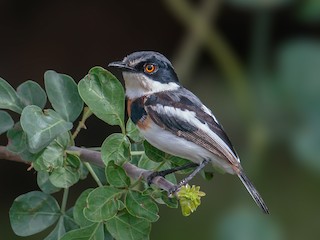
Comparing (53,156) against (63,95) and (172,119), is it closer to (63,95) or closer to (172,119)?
(63,95)

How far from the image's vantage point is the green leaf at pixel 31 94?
1.70 m

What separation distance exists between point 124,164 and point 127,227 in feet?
0.32

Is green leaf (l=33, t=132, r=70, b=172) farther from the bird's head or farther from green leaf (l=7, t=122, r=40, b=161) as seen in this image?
the bird's head

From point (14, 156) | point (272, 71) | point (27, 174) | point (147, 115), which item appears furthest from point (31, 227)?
point (27, 174)

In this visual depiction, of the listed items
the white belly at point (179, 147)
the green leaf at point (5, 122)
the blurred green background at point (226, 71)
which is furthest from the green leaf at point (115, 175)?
the blurred green background at point (226, 71)

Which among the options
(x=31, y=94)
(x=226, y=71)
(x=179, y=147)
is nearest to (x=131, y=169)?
(x=179, y=147)

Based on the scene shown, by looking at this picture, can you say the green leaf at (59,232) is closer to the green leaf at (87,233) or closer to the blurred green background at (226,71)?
the green leaf at (87,233)

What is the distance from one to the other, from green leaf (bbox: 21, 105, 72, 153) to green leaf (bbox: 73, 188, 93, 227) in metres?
0.11

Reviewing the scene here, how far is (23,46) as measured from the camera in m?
4.28

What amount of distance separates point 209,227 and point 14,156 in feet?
7.89

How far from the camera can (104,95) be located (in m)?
1.63

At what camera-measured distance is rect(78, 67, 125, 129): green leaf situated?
1612 mm

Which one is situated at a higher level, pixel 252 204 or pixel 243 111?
pixel 243 111

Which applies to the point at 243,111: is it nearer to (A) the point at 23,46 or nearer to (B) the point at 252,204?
(B) the point at 252,204
